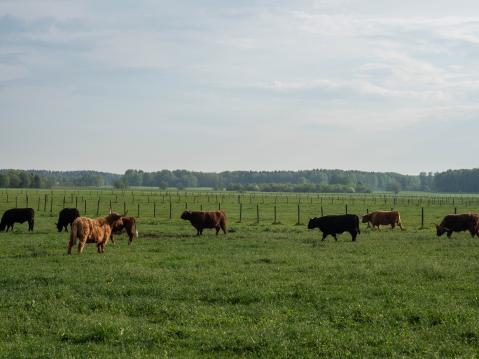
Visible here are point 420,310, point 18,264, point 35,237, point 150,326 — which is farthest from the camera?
point 35,237

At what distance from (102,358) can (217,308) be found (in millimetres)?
3716

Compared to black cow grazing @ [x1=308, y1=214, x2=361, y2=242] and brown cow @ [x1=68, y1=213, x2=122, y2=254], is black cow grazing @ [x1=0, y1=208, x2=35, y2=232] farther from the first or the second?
black cow grazing @ [x1=308, y1=214, x2=361, y2=242]

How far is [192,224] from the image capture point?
1228 inches

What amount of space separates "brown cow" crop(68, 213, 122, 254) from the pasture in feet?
1.84

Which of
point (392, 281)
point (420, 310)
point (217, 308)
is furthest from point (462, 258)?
point (217, 308)

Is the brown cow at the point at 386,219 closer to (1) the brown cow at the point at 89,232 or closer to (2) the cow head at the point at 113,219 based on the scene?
(2) the cow head at the point at 113,219

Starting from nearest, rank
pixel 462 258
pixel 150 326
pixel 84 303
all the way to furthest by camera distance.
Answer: pixel 150 326, pixel 84 303, pixel 462 258

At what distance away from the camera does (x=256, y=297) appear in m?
13.6

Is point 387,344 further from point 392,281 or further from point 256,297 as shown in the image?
point 392,281

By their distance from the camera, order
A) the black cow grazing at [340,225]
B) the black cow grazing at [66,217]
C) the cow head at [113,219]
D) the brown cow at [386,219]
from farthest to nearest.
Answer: the brown cow at [386,219]
the black cow grazing at [66,217]
the black cow grazing at [340,225]
the cow head at [113,219]

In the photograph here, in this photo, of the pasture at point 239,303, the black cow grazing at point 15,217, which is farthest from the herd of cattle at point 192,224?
the pasture at point 239,303

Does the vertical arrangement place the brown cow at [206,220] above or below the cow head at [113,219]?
below

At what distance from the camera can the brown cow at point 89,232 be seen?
21.4m

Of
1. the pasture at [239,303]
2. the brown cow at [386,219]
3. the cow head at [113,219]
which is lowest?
the pasture at [239,303]
